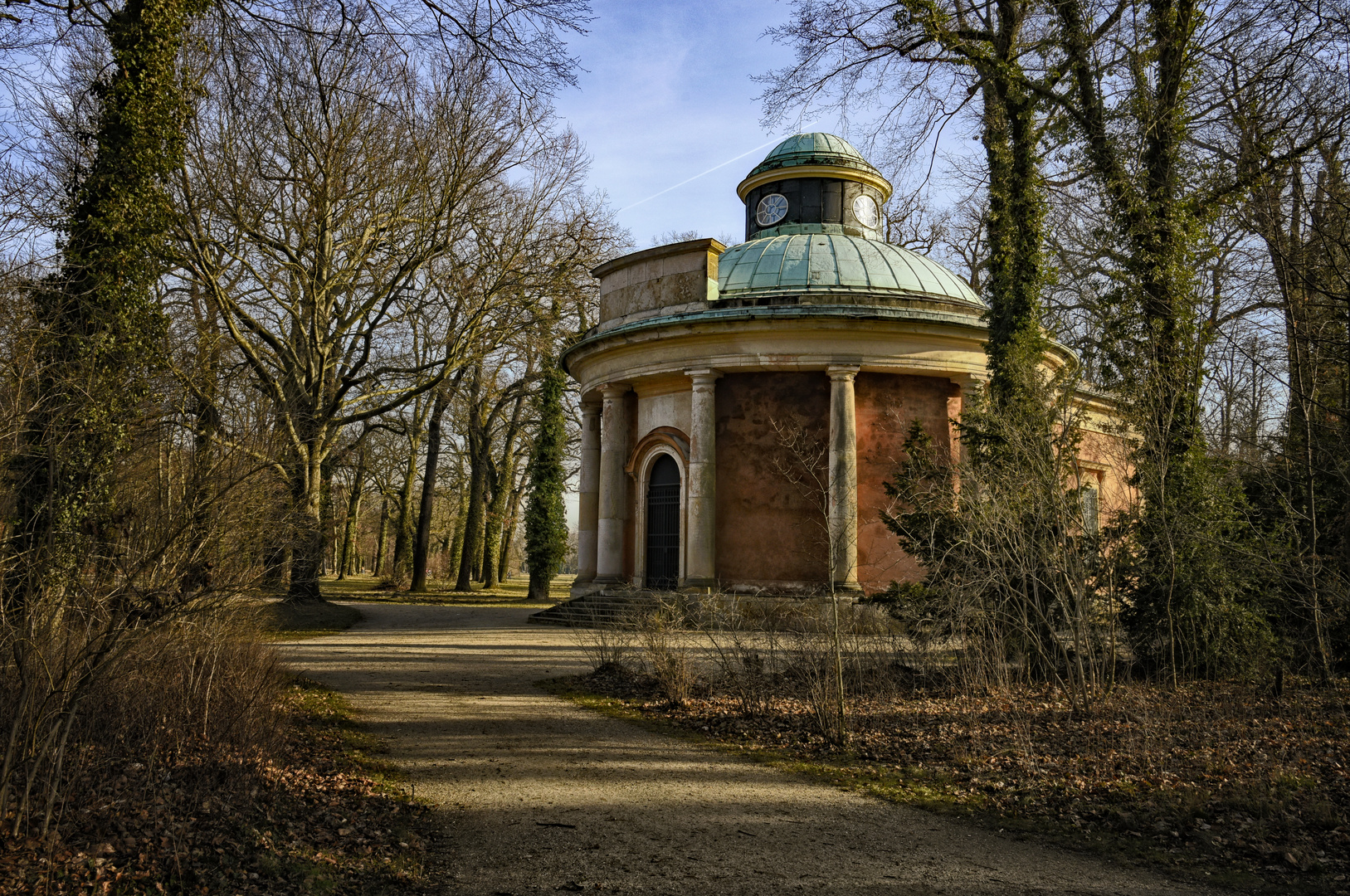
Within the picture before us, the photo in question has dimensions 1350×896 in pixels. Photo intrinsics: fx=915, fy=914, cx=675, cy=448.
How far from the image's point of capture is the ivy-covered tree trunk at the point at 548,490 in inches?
1058

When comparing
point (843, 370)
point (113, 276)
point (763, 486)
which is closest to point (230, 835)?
point (113, 276)

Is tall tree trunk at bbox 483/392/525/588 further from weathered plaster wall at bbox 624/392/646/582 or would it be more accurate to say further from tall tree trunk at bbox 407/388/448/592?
weathered plaster wall at bbox 624/392/646/582

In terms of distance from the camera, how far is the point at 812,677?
849cm

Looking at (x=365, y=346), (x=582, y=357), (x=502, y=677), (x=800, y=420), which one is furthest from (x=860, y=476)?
(x=365, y=346)

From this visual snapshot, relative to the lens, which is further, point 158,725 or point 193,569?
point 158,725

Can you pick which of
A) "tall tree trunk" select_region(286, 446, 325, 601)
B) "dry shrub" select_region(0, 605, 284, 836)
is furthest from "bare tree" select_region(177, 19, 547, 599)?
"dry shrub" select_region(0, 605, 284, 836)

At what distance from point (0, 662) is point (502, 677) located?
610cm

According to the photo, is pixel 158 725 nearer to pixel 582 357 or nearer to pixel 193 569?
pixel 193 569

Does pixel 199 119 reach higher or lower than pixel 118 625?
higher

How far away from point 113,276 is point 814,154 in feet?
57.1

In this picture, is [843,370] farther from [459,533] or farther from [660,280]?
[459,533]

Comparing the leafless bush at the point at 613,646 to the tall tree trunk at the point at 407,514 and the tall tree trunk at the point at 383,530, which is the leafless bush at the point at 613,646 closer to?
the tall tree trunk at the point at 407,514

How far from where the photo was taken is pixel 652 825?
570 centimetres

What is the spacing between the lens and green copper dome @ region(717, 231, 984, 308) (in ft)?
63.4
